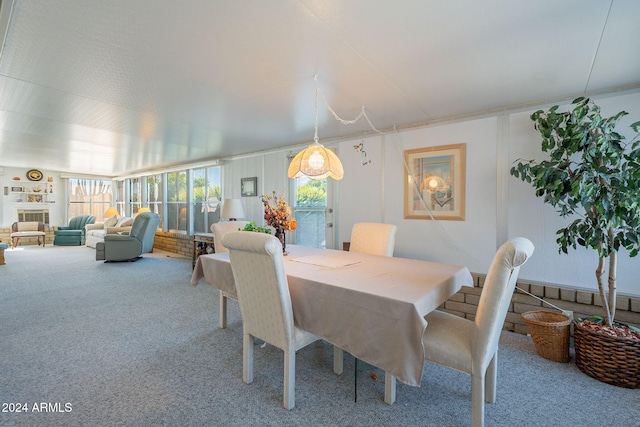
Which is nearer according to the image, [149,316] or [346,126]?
[149,316]

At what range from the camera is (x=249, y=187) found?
543 cm

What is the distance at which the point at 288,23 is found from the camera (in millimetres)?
1607

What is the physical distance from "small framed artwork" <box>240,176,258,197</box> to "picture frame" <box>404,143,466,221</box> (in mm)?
2848

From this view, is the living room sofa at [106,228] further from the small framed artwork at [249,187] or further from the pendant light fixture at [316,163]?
the pendant light fixture at [316,163]

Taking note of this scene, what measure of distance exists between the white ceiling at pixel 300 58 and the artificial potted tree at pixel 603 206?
469mm

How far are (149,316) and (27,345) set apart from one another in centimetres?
94

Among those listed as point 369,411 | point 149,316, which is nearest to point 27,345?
point 149,316

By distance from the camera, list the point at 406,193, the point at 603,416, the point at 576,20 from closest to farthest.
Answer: the point at 576,20, the point at 603,416, the point at 406,193

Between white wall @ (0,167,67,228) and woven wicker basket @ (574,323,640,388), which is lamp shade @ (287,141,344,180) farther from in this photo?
white wall @ (0,167,67,228)

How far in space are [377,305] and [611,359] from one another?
73.6 inches

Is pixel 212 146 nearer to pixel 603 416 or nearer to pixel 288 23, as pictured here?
pixel 288 23

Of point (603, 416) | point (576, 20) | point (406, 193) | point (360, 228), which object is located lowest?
point (603, 416)

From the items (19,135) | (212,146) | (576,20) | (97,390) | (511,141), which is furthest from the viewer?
(212,146)

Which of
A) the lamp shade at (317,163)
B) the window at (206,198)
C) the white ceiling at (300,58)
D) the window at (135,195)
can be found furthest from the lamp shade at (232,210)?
the window at (135,195)
